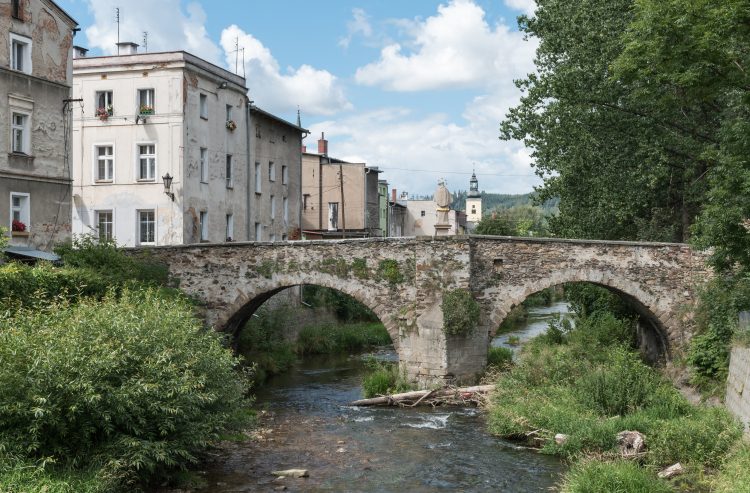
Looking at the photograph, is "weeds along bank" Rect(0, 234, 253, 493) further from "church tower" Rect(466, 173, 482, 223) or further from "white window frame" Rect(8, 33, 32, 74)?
"church tower" Rect(466, 173, 482, 223)

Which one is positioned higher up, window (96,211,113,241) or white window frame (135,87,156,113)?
white window frame (135,87,156,113)

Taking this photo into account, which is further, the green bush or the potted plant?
the potted plant

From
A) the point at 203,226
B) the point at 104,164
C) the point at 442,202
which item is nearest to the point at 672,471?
the point at 442,202

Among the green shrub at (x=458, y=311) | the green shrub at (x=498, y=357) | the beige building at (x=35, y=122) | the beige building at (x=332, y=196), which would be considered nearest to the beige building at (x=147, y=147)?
the beige building at (x=35, y=122)

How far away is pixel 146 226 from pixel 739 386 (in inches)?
794

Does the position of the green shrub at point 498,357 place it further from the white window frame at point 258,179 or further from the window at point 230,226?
the white window frame at point 258,179

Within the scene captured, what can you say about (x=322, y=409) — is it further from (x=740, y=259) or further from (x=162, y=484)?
(x=740, y=259)

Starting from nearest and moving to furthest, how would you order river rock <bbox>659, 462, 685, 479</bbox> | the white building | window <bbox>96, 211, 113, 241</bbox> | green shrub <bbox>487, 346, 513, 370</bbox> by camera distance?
river rock <bbox>659, 462, 685, 479</bbox>
green shrub <bbox>487, 346, 513, 370</bbox>
the white building
window <bbox>96, 211, 113, 241</bbox>

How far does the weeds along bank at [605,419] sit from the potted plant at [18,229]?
1361 cm

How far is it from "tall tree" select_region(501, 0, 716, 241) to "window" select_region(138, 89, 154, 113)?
43.3 feet

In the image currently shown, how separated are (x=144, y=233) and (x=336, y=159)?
1950 cm

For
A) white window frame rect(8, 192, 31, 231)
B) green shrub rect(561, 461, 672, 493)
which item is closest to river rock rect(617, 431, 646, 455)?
green shrub rect(561, 461, 672, 493)

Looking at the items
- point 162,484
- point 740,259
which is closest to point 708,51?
point 740,259

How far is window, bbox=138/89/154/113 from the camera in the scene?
25.0 m
